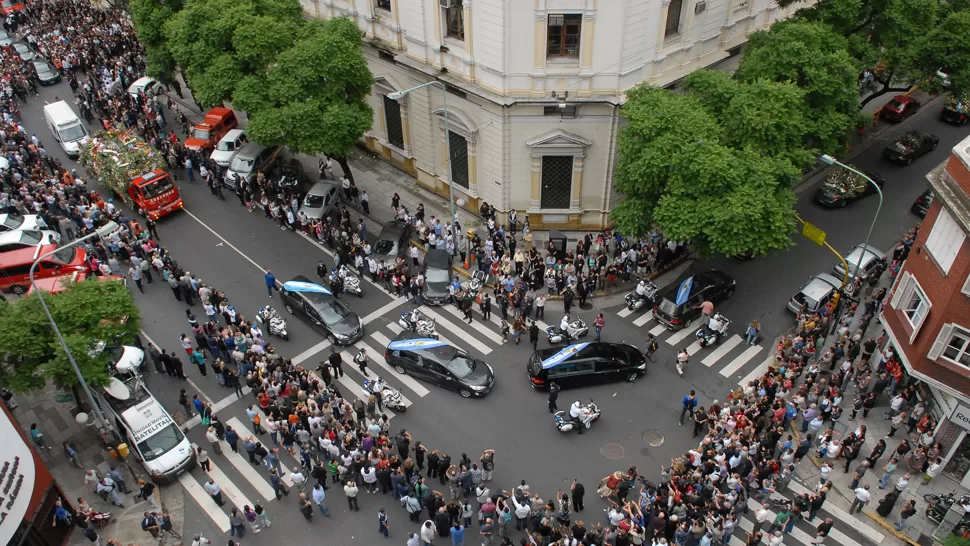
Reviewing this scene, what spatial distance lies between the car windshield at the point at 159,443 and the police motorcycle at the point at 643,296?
57.4ft

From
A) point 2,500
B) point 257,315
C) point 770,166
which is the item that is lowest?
point 257,315

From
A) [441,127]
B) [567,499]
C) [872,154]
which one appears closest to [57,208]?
[441,127]

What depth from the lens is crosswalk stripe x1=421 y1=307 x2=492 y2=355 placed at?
92.2ft

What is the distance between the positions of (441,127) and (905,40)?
69.3 feet

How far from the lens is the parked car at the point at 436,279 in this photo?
30031 mm

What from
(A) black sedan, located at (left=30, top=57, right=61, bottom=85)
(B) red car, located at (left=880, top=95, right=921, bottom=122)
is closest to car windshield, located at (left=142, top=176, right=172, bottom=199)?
(A) black sedan, located at (left=30, top=57, right=61, bottom=85)

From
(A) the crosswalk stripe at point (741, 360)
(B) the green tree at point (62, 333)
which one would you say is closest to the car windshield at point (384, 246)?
(B) the green tree at point (62, 333)

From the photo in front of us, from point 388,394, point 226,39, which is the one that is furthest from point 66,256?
point 388,394

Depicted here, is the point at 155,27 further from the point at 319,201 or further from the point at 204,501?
the point at 204,501

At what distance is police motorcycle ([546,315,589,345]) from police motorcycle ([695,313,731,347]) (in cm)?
446

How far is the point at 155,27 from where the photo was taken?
38.6 meters

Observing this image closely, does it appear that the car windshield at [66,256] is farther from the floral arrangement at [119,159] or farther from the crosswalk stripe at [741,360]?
the crosswalk stripe at [741,360]

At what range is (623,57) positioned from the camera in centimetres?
2870

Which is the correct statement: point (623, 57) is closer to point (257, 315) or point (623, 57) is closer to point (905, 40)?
point (905, 40)
